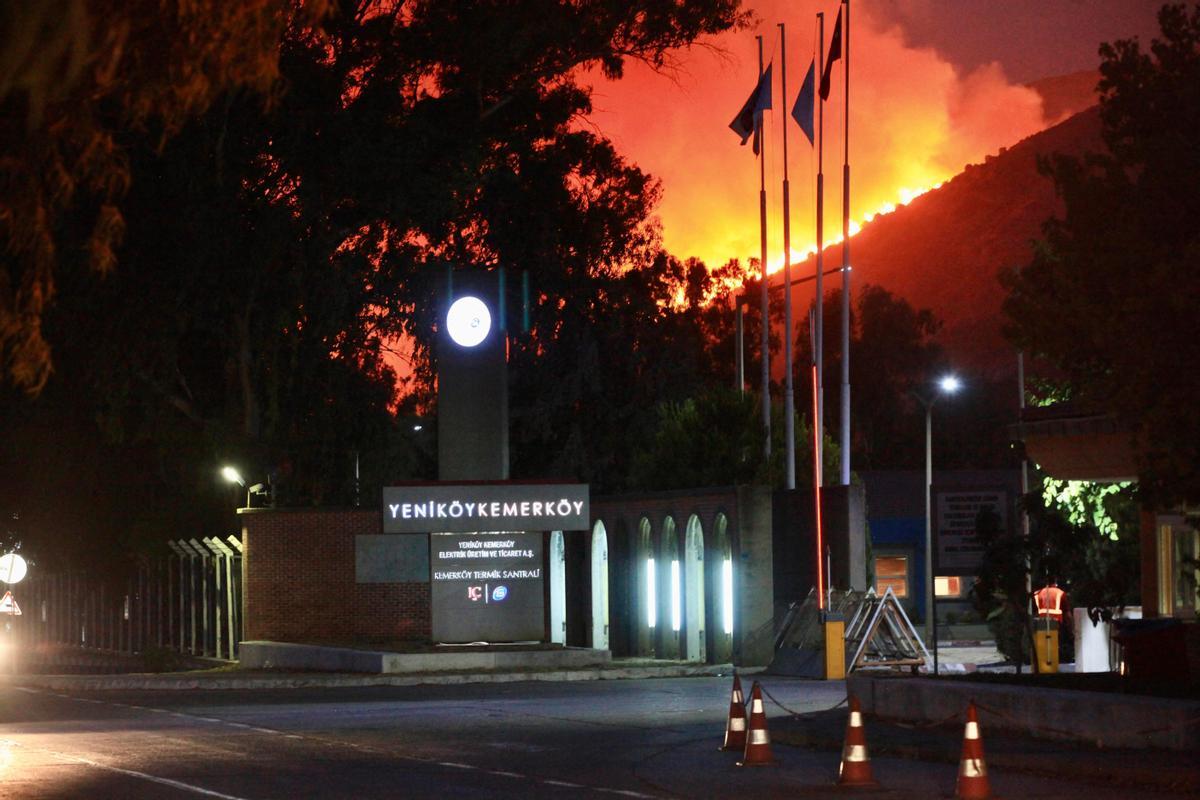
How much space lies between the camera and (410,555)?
39.3 metres

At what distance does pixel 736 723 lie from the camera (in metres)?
19.2

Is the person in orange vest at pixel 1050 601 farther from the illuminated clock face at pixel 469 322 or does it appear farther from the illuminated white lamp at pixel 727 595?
the illuminated clock face at pixel 469 322

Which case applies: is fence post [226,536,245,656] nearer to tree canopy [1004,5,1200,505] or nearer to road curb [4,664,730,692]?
road curb [4,664,730,692]

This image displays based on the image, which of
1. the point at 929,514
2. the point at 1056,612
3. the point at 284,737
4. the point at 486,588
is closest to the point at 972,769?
the point at 284,737

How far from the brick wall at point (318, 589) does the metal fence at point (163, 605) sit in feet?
8.64

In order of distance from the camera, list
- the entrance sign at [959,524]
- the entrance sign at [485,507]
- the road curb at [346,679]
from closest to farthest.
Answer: the entrance sign at [959,524]
the road curb at [346,679]
the entrance sign at [485,507]

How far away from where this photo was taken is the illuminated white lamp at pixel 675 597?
126 ft

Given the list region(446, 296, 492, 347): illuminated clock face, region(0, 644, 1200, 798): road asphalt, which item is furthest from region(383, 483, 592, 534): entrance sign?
region(0, 644, 1200, 798): road asphalt

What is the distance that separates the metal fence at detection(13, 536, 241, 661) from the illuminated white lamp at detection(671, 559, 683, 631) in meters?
9.87

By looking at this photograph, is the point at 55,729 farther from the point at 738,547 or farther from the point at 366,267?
the point at 366,267

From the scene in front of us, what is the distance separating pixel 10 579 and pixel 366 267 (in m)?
11.3

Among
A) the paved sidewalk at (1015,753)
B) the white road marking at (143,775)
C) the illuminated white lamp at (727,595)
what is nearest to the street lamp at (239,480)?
the illuminated white lamp at (727,595)

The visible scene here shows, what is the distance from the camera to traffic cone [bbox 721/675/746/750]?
18.9 metres

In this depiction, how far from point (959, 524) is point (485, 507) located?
16.3 m
